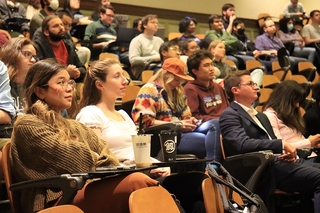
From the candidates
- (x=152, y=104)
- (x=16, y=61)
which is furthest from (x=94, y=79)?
(x=152, y=104)

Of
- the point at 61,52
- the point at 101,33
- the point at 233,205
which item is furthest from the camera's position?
the point at 101,33

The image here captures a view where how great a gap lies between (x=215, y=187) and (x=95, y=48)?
3.85m

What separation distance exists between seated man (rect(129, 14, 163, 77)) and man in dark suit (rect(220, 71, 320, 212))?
2316 millimetres

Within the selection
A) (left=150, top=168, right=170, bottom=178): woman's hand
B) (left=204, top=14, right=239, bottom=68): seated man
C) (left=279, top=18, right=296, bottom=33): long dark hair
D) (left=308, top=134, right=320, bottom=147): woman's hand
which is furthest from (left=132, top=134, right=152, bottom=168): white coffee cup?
(left=279, top=18, right=296, bottom=33): long dark hair

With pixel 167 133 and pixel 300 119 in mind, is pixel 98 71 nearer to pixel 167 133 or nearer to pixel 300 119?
pixel 167 133

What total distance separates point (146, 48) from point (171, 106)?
219 cm

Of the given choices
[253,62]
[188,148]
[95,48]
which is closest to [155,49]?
[95,48]

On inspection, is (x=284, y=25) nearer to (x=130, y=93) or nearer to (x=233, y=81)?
(x=130, y=93)

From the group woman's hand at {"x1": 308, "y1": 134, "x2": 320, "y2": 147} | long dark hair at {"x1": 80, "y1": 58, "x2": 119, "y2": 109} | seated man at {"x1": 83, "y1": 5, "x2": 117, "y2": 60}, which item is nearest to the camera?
long dark hair at {"x1": 80, "y1": 58, "x2": 119, "y2": 109}

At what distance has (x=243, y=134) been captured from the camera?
2996 mm

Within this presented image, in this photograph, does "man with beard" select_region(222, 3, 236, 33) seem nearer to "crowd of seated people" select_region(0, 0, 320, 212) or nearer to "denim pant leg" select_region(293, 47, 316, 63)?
"denim pant leg" select_region(293, 47, 316, 63)

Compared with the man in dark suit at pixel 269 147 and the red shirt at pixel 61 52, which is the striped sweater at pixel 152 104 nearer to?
the man in dark suit at pixel 269 147

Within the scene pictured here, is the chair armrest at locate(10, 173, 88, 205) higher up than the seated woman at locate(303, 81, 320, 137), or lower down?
higher up

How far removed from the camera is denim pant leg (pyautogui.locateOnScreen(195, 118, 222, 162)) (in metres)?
3.36
